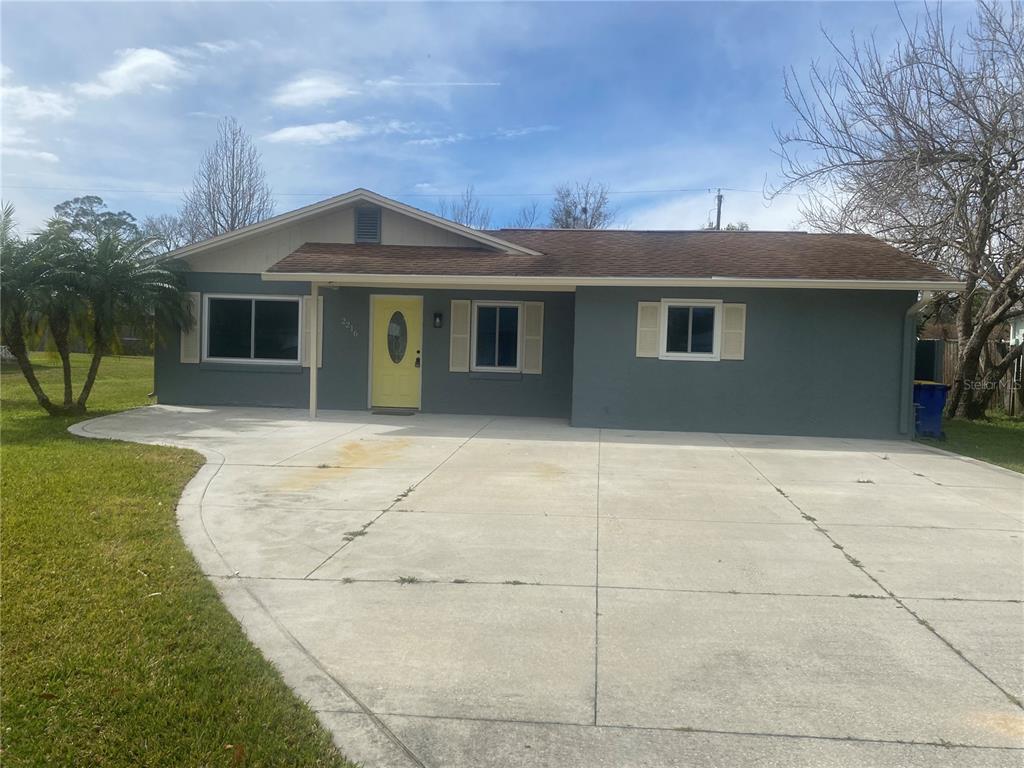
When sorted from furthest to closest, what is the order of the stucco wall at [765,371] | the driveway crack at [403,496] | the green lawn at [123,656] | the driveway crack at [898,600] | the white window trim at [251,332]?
the white window trim at [251,332]
the stucco wall at [765,371]
the driveway crack at [403,496]
the driveway crack at [898,600]
the green lawn at [123,656]

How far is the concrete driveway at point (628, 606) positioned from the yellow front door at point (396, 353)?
212 inches

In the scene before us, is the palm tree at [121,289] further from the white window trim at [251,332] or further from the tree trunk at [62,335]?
the white window trim at [251,332]

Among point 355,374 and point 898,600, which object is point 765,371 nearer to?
point 355,374

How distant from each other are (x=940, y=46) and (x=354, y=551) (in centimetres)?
1397

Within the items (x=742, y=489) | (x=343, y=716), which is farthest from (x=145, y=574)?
(x=742, y=489)

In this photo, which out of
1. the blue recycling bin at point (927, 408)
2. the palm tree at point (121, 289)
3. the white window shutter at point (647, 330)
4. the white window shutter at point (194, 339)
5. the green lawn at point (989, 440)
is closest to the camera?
the green lawn at point (989, 440)

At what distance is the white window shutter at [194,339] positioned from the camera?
49.0ft

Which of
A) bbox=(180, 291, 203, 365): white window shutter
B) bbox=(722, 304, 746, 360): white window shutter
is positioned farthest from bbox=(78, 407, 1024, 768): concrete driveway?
bbox=(180, 291, 203, 365): white window shutter

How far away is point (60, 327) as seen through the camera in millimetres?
13195

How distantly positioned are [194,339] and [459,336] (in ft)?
17.3

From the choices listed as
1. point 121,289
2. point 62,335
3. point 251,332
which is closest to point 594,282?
point 251,332

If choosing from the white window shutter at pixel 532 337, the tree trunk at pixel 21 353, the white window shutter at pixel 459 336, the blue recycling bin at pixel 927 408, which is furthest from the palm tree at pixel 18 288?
the blue recycling bin at pixel 927 408

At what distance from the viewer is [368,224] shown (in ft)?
48.8

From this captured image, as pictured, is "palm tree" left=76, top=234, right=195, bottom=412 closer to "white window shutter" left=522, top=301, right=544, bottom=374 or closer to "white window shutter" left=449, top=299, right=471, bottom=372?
"white window shutter" left=449, top=299, right=471, bottom=372
